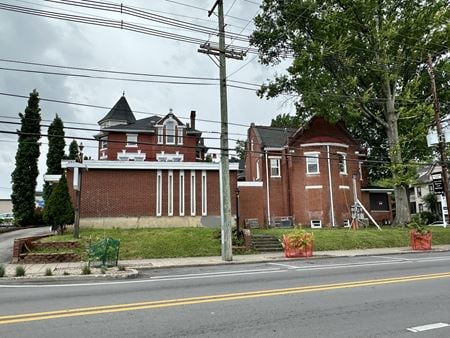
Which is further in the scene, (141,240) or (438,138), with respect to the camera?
(438,138)

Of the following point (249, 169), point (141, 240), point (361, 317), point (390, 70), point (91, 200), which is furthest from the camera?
point (249, 169)

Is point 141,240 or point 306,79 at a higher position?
point 306,79

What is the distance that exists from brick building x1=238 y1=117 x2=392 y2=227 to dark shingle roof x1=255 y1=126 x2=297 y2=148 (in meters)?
0.14

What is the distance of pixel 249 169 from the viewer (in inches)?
1491

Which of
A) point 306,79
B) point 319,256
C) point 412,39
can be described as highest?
point 412,39

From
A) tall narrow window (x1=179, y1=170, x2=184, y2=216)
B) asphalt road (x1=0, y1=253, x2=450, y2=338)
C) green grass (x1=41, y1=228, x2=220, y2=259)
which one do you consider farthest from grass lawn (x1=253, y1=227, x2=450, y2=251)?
asphalt road (x1=0, y1=253, x2=450, y2=338)

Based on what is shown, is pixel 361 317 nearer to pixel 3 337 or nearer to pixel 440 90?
pixel 3 337

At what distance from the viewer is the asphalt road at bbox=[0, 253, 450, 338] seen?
562 cm

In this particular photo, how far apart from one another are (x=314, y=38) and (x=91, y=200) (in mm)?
19528

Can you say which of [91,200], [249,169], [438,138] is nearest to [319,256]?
[438,138]

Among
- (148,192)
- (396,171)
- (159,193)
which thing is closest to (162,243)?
(148,192)

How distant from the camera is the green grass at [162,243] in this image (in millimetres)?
17928

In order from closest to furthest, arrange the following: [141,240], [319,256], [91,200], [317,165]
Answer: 1. [319,256]
2. [141,240]
3. [91,200]
4. [317,165]

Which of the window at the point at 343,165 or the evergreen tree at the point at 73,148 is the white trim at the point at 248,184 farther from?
the evergreen tree at the point at 73,148
